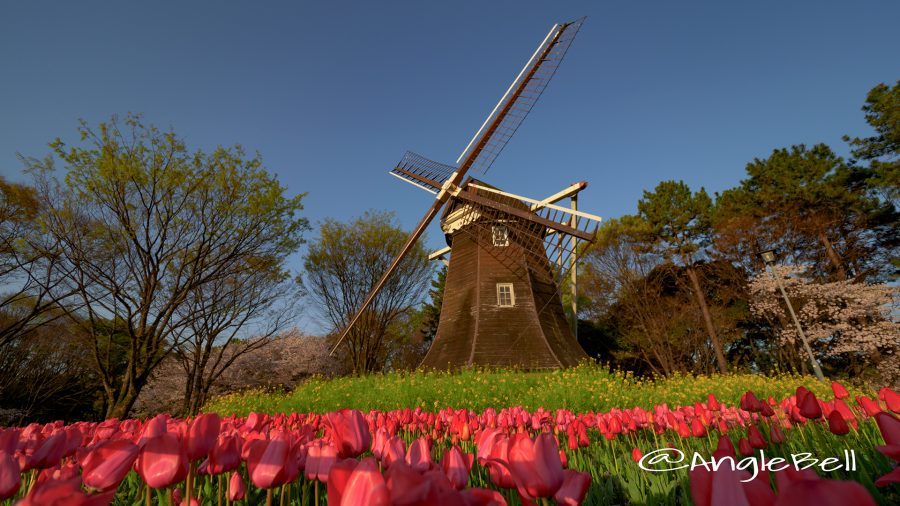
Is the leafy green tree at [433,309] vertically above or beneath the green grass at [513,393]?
above

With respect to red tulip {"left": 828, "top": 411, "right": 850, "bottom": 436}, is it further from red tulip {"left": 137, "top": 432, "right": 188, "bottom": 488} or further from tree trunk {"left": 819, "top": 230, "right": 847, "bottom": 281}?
tree trunk {"left": 819, "top": 230, "right": 847, "bottom": 281}

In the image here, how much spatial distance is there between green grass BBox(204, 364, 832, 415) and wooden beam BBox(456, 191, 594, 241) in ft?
15.8

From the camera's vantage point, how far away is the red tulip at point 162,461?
1.28 m

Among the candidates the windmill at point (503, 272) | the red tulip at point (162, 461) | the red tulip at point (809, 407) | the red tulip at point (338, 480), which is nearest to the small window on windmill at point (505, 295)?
the windmill at point (503, 272)

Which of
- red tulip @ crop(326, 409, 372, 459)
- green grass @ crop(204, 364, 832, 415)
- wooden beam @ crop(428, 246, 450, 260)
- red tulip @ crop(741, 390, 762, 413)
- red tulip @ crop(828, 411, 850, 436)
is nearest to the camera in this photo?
red tulip @ crop(326, 409, 372, 459)

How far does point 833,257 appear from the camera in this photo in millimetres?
19125

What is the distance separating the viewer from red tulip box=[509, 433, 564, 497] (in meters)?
1.13

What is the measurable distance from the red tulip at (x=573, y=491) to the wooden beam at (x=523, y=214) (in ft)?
43.8

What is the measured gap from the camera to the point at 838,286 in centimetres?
1820

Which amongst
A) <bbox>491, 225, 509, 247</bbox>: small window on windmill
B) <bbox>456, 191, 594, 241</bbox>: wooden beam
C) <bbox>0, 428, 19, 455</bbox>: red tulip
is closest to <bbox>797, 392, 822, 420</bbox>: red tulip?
<bbox>0, 428, 19, 455</bbox>: red tulip

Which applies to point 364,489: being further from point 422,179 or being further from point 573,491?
point 422,179

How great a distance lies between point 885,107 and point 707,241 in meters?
9.69

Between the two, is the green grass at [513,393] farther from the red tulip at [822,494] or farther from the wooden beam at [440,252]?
the wooden beam at [440,252]

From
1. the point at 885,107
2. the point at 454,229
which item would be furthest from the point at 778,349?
the point at 454,229
